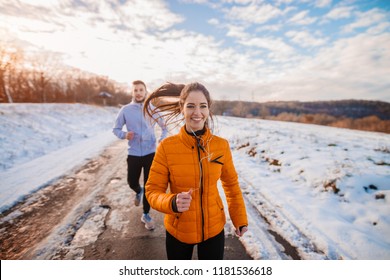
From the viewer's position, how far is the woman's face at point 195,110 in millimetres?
1580

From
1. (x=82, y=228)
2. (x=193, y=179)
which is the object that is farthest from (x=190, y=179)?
(x=82, y=228)

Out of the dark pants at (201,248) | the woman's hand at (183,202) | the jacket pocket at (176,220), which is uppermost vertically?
the woman's hand at (183,202)

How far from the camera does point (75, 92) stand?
4412 centimetres

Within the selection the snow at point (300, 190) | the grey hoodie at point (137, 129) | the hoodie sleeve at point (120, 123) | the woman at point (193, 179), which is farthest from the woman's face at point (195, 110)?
the hoodie sleeve at point (120, 123)

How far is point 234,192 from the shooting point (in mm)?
1783

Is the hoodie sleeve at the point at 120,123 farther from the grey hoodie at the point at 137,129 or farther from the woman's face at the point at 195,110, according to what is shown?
the woman's face at the point at 195,110

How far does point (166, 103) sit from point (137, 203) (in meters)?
2.32

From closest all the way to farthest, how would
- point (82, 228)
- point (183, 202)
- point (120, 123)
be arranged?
1. point (183, 202)
2. point (82, 228)
3. point (120, 123)

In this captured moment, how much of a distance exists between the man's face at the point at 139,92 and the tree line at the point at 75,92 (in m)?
1.37

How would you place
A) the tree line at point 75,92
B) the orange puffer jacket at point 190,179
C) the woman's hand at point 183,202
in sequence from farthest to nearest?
1. the tree line at point 75,92
2. the orange puffer jacket at point 190,179
3. the woman's hand at point 183,202

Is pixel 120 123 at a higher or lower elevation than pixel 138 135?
higher

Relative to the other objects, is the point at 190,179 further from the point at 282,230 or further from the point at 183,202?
the point at 282,230

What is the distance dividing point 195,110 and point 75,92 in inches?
2005

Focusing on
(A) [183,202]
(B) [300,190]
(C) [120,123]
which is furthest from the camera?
(B) [300,190]
